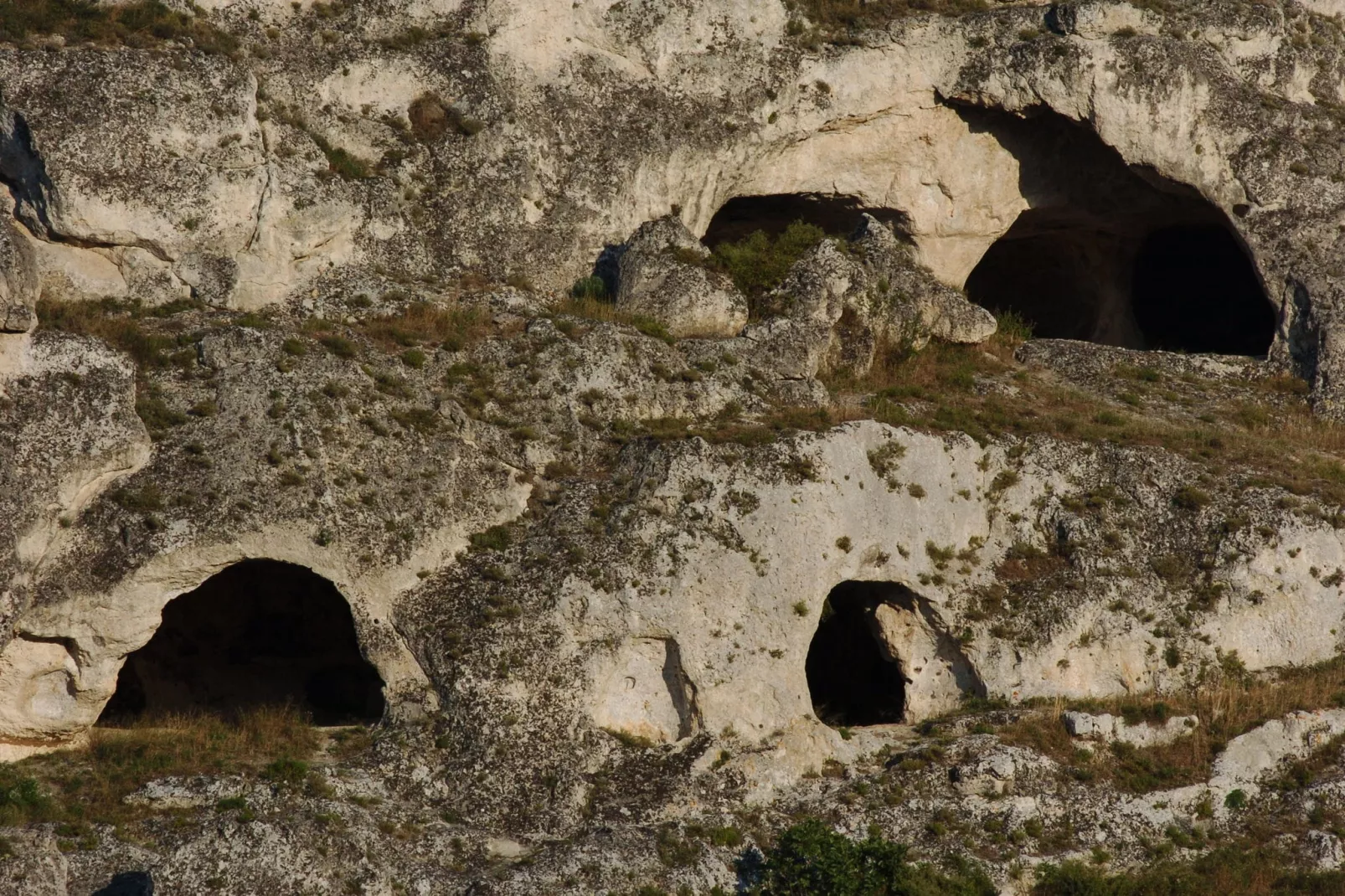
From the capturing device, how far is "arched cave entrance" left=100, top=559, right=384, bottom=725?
34.4m

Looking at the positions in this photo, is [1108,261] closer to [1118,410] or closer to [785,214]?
[785,214]

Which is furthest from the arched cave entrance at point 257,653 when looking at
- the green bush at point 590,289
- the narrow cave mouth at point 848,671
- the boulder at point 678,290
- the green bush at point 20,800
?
the narrow cave mouth at point 848,671

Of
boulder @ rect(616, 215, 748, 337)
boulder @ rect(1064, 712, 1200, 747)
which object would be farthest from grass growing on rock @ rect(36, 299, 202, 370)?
boulder @ rect(1064, 712, 1200, 747)

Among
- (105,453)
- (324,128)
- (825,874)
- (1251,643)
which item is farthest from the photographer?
(324,128)

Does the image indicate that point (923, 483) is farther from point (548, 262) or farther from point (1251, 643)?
point (548, 262)

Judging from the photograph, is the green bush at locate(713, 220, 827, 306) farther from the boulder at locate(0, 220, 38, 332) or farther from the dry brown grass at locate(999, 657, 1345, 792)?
the boulder at locate(0, 220, 38, 332)

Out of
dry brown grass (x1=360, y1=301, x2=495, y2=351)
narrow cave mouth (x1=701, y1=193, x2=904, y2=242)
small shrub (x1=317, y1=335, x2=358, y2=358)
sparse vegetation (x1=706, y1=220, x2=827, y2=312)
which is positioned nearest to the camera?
small shrub (x1=317, y1=335, x2=358, y2=358)

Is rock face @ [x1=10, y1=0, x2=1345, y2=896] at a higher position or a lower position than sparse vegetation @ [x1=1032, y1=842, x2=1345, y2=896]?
higher

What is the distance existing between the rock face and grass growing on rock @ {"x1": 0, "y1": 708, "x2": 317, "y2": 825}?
0.37m

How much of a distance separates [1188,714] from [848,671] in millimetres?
7545

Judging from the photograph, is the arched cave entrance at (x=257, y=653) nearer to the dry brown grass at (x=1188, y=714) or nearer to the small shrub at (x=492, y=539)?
the small shrub at (x=492, y=539)

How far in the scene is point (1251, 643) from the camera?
31.5 metres

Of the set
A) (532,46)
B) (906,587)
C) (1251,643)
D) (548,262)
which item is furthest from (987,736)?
(532,46)

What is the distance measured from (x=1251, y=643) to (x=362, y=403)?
13.9 m
